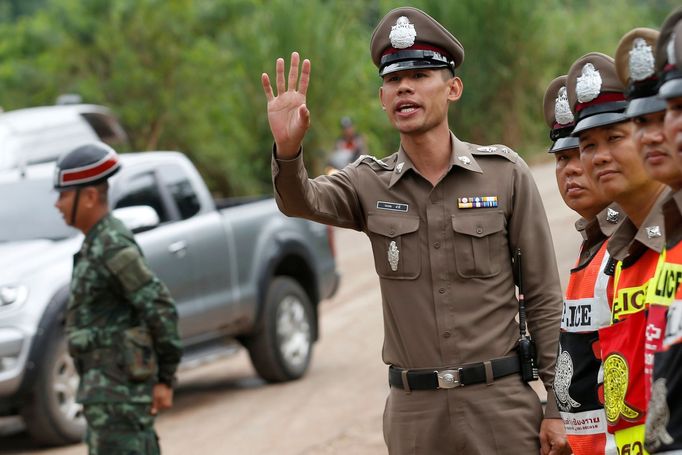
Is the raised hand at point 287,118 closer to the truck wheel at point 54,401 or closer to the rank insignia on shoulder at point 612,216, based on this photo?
the rank insignia on shoulder at point 612,216

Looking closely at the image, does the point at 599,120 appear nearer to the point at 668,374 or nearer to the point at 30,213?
the point at 668,374

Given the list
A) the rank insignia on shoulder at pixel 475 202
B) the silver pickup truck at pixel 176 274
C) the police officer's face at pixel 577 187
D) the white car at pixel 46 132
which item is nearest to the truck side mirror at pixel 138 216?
the silver pickup truck at pixel 176 274

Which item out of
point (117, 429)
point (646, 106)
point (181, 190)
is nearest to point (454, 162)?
point (646, 106)

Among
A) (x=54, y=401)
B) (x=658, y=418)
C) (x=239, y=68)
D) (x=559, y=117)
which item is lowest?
(x=54, y=401)

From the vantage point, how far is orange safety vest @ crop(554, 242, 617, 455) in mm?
3715

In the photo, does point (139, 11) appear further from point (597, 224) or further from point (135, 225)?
point (597, 224)

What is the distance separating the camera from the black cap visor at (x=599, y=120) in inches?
141

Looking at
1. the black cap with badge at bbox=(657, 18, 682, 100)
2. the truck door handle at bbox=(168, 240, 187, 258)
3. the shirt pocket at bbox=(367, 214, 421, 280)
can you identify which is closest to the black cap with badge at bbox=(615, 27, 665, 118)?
the black cap with badge at bbox=(657, 18, 682, 100)

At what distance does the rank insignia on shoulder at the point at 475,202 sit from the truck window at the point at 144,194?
217 inches

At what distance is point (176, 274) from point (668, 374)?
706cm

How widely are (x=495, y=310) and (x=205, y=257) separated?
A: 586 centimetres

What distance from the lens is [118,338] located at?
5.81 metres

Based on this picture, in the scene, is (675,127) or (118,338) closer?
(675,127)

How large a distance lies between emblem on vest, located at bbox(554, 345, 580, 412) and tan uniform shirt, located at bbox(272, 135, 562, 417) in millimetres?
374
